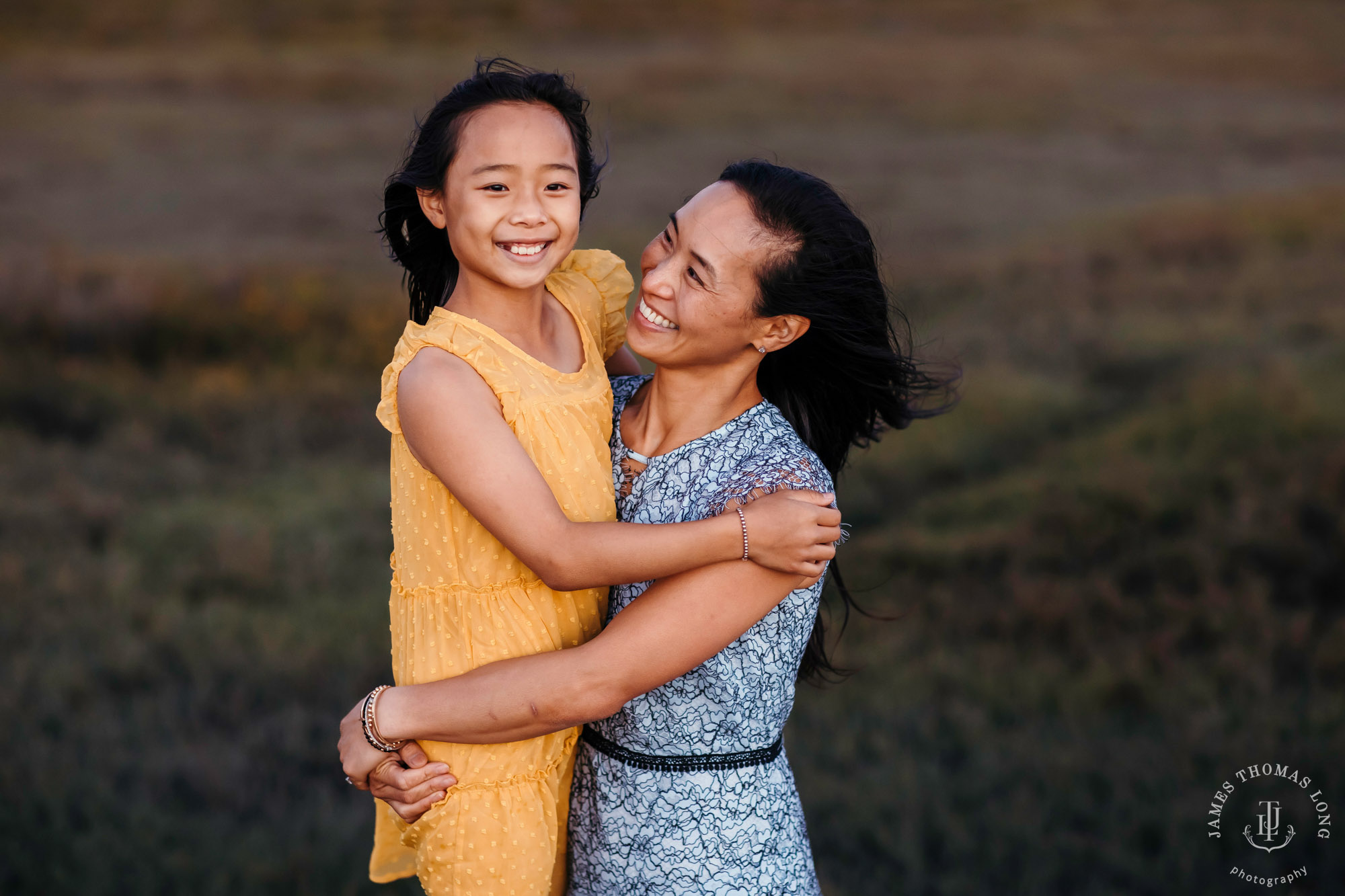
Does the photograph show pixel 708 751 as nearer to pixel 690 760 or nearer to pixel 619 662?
pixel 690 760

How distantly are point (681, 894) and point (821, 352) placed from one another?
1107 millimetres

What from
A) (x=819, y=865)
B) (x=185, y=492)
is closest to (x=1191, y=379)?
(x=819, y=865)

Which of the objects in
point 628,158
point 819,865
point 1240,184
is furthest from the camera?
point 628,158

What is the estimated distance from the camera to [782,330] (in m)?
2.20

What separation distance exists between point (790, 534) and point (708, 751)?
485 mm

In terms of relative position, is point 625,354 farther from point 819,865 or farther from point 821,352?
point 819,865

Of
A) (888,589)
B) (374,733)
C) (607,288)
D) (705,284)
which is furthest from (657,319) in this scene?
(888,589)

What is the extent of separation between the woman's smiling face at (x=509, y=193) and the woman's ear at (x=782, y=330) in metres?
0.43

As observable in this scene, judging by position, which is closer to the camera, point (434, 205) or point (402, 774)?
point (402, 774)

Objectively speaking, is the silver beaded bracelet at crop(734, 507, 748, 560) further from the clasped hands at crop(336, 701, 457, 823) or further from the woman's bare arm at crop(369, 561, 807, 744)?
the clasped hands at crop(336, 701, 457, 823)

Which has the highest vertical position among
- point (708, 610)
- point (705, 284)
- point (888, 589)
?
point (705, 284)

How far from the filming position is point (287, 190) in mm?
10914

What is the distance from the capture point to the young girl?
6.16 feet

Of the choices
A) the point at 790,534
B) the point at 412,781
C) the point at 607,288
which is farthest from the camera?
the point at 607,288
